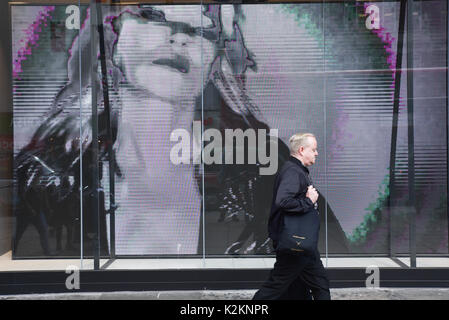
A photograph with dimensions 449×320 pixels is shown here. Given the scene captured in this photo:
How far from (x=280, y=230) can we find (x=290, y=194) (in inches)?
14.1

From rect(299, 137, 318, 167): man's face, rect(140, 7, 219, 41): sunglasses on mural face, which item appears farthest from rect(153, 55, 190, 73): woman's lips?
rect(299, 137, 318, 167): man's face

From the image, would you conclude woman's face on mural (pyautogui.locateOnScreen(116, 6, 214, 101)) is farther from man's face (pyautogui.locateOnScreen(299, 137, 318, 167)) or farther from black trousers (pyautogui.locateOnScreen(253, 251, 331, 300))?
black trousers (pyautogui.locateOnScreen(253, 251, 331, 300))

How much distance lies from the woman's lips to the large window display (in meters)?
0.01

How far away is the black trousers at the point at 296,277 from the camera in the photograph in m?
4.52

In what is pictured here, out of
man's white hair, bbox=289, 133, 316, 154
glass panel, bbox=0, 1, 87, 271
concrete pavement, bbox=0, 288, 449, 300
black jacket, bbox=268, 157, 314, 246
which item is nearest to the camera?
black jacket, bbox=268, 157, 314, 246

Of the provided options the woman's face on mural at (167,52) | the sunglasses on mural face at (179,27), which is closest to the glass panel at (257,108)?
the sunglasses on mural face at (179,27)

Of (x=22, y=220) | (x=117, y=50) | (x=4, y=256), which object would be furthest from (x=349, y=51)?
(x=4, y=256)

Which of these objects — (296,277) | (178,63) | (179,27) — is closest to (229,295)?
(296,277)

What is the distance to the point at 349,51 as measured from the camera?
7293 mm

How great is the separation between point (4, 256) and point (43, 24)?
10.7 feet

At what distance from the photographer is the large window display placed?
7254 millimetres

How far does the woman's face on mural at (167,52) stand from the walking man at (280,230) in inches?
119
